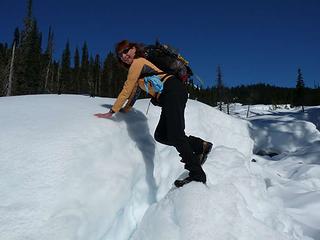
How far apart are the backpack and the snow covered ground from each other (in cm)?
97

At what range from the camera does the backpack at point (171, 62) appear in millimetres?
3686

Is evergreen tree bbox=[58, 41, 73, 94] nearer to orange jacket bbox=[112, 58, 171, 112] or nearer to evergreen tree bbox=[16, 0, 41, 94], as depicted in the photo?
evergreen tree bbox=[16, 0, 41, 94]

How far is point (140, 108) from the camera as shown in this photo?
548cm

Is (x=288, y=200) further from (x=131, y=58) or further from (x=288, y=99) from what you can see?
(x=288, y=99)

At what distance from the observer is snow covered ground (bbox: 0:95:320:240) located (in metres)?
2.57

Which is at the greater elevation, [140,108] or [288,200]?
[140,108]

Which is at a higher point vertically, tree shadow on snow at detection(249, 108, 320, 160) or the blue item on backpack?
the blue item on backpack

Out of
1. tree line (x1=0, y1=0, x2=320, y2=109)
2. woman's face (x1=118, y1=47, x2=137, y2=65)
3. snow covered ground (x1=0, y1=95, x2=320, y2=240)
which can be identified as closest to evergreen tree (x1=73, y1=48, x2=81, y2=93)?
tree line (x1=0, y1=0, x2=320, y2=109)

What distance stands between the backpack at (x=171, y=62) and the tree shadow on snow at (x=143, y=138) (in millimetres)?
996

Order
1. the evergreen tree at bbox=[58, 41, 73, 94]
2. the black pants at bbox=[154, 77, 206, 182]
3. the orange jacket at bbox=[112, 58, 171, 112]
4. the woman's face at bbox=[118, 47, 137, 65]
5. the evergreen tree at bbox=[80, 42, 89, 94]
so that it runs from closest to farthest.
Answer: the black pants at bbox=[154, 77, 206, 182] < the orange jacket at bbox=[112, 58, 171, 112] < the woman's face at bbox=[118, 47, 137, 65] < the evergreen tree at bbox=[58, 41, 73, 94] < the evergreen tree at bbox=[80, 42, 89, 94]

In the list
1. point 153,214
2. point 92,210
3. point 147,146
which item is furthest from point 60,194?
point 147,146

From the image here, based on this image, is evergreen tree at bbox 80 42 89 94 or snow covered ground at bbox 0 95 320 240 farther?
evergreen tree at bbox 80 42 89 94

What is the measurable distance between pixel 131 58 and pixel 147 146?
1168 millimetres

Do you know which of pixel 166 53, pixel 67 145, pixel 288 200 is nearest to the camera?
pixel 67 145
